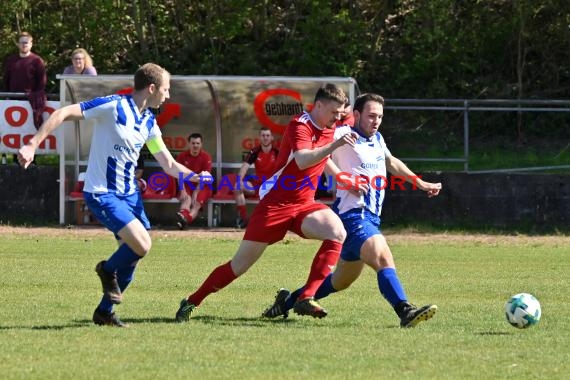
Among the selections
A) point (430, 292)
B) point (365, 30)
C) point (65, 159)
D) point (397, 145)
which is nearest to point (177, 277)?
point (430, 292)

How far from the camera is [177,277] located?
1204cm

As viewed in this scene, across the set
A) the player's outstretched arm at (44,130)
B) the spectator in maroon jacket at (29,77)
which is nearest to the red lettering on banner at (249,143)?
the spectator in maroon jacket at (29,77)

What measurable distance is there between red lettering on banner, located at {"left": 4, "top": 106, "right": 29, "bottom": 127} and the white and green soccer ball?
11687 millimetres

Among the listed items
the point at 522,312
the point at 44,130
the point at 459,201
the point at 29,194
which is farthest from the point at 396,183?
the point at 44,130

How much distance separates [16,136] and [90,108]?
34.7 feet

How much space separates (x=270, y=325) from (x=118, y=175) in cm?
154

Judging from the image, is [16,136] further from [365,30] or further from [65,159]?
[365,30]

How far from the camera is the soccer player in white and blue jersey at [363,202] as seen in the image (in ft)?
28.5

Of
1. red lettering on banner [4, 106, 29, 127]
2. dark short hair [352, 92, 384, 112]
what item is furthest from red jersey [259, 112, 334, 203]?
red lettering on banner [4, 106, 29, 127]

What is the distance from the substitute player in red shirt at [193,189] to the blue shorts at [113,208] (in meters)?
9.35

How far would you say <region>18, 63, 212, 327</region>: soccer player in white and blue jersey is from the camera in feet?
27.2

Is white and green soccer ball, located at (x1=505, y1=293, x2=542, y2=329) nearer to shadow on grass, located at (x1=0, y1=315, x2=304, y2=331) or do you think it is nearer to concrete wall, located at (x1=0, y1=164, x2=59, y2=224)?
shadow on grass, located at (x1=0, y1=315, x2=304, y2=331)

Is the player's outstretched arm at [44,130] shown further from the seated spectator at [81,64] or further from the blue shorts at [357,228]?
the seated spectator at [81,64]

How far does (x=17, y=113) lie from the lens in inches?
731
